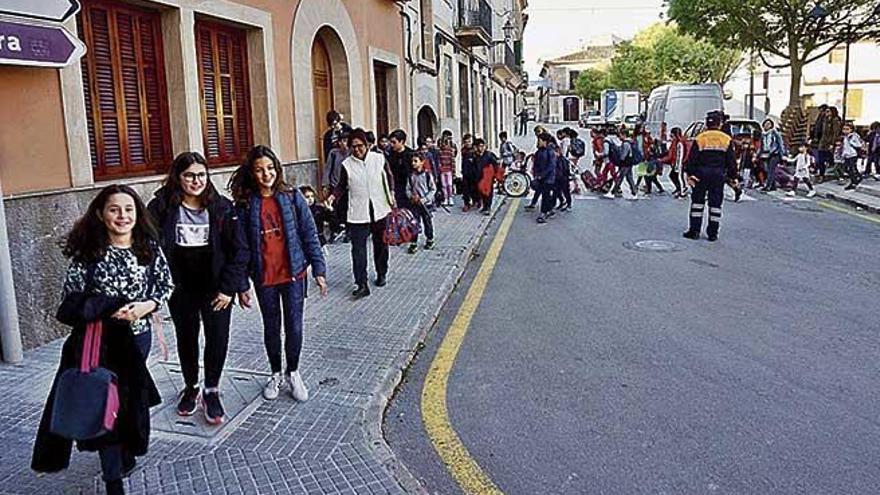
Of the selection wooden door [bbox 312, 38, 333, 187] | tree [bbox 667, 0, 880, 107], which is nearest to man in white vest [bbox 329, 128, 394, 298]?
wooden door [bbox 312, 38, 333, 187]

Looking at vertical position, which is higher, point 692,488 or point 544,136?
point 544,136

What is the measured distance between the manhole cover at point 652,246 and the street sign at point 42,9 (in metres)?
7.43

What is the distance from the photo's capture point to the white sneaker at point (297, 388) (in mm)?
4645

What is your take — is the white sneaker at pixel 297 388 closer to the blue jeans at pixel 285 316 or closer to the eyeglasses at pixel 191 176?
the blue jeans at pixel 285 316

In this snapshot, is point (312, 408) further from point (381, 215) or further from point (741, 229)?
point (741, 229)

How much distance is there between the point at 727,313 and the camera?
681 cm

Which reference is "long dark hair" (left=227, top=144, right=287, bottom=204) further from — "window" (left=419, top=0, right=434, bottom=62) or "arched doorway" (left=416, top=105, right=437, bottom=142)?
"arched doorway" (left=416, top=105, right=437, bottom=142)

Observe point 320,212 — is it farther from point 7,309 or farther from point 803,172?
point 803,172

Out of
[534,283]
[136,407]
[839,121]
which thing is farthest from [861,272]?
[839,121]

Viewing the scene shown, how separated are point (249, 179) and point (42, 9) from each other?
252cm

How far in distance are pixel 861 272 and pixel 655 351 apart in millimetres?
4261

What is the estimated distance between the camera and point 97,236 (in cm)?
335

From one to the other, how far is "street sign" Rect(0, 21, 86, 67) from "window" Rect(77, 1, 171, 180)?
89 cm

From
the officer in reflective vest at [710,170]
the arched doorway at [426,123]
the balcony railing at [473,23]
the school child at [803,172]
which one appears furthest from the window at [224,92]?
the balcony railing at [473,23]
